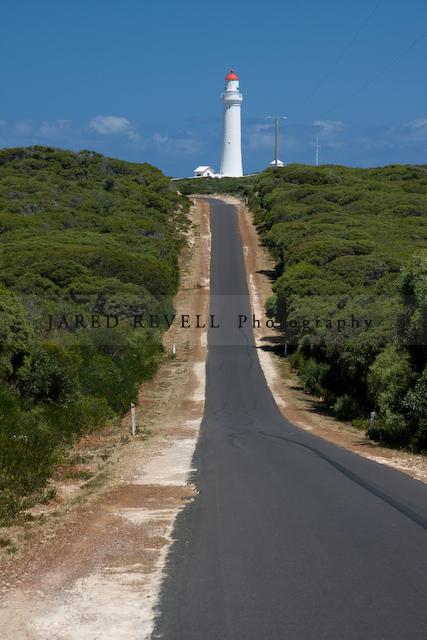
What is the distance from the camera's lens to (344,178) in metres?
91.4

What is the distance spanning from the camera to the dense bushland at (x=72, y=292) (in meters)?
14.2

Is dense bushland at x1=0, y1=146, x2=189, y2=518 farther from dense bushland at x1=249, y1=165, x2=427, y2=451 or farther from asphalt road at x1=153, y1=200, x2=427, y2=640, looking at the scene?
dense bushland at x1=249, y1=165, x2=427, y2=451

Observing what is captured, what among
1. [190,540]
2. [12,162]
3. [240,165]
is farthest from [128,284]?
[240,165]

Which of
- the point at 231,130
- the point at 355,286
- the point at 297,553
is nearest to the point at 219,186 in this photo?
the point at 231,130

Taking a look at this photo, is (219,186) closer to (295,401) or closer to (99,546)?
(295,401)

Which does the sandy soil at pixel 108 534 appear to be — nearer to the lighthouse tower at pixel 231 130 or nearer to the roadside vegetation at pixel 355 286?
the roadside vegetation at pixel 355 286

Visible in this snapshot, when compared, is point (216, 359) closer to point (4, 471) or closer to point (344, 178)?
point (4, 471)

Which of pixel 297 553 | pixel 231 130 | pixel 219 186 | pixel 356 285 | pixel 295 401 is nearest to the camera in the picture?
pixel 297 553

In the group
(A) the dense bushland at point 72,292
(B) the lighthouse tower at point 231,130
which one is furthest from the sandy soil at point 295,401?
(B) the lighthouse tower at point 231,130

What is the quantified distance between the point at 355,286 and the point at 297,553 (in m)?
34.4

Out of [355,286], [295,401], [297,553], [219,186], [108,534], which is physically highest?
[219,186]

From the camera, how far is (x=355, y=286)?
39469mm

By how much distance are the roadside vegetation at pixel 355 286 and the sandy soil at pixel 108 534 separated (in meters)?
1.91

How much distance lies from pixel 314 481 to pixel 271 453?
3795mm
